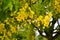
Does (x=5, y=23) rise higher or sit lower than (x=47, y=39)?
lower

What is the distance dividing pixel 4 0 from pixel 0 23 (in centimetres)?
191

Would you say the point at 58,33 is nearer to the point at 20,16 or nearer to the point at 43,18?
the point at 43,18

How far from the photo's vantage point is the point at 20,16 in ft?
20.4

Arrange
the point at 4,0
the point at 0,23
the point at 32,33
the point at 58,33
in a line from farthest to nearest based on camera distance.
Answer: the point at 58,33 < the point at 32,33 < the point at 0,23 < the point at 4,0

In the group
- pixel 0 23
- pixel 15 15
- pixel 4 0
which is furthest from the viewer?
pixel 15 15

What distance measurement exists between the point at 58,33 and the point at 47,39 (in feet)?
2.68

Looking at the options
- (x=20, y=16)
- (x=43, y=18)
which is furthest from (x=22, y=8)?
(x=43, y=18)

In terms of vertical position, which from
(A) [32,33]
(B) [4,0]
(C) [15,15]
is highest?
(A) [32,33]

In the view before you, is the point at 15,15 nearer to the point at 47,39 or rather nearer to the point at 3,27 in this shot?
the point at 3,27

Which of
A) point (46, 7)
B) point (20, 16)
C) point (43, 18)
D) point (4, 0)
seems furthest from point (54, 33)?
point (4, 0)

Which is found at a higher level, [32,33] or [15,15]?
[32,33]

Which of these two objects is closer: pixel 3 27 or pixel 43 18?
pixel 3 27

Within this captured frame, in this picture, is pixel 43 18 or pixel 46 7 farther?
pixel 46 7

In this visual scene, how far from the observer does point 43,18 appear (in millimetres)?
7031
